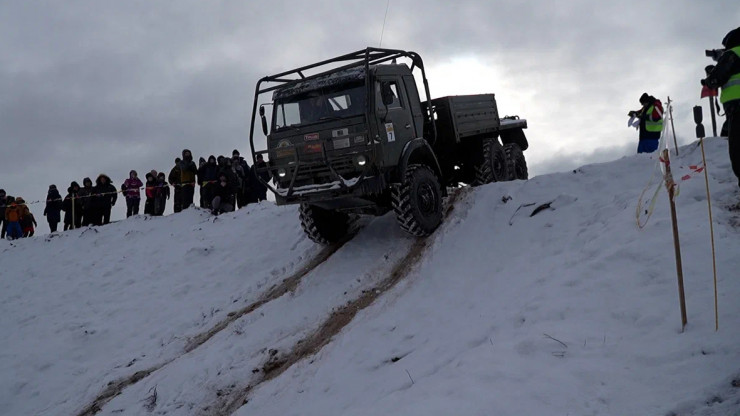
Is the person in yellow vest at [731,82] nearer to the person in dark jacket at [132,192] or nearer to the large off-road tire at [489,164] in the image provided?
the large off-road tire at [489,164]

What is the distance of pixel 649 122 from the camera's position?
1214 centimetres

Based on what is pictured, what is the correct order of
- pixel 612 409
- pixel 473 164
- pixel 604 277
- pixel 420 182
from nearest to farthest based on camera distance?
1. pixel 612 409
2. pixel 604 277
3. pixel 420 182
4. pixel 473 164

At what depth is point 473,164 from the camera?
12.4 meters

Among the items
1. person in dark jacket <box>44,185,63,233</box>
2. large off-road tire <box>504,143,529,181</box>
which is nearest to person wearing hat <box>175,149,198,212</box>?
person in dark jacket <box>44,185,63,233</box>

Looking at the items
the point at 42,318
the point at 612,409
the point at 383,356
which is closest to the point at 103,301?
the point at 42,318

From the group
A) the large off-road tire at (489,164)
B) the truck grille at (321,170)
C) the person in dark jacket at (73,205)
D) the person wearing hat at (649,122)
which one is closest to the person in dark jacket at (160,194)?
the person in dark jacket at (73,205)

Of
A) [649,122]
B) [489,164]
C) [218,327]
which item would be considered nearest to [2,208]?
[218,327]

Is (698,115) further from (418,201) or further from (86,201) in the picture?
(86,201)

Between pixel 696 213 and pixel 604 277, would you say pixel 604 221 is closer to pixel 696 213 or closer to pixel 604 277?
pixel 696 213

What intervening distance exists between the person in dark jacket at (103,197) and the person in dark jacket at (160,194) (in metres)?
1.42

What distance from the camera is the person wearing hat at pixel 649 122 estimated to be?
39.4 ft

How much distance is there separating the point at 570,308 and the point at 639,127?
8.17 meters

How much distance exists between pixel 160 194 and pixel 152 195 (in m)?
0.24

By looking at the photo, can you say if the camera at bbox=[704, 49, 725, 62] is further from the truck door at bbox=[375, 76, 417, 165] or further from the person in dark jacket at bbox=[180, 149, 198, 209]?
the person in dark jacket at bbox=[180, 149, 198, 209]
